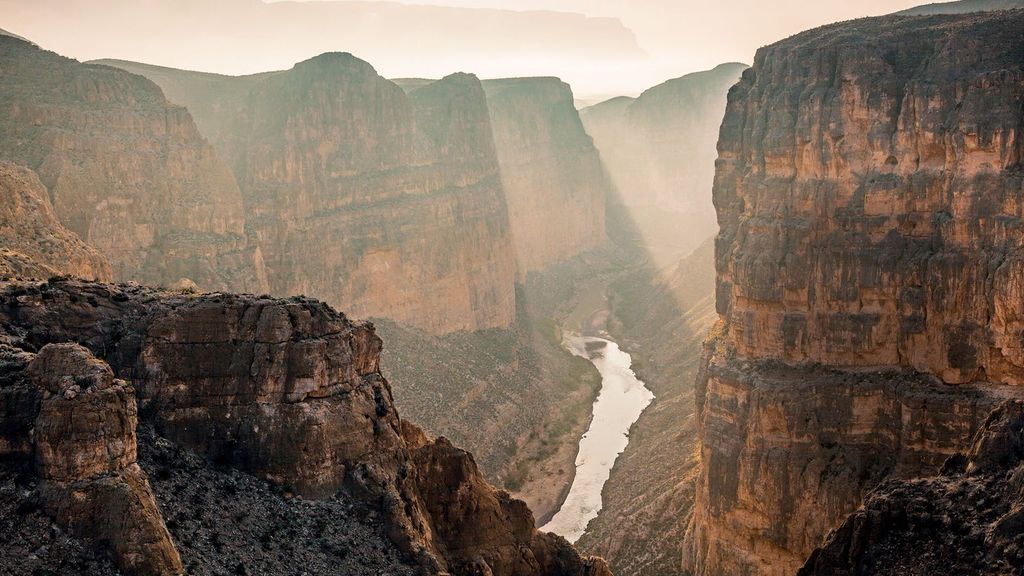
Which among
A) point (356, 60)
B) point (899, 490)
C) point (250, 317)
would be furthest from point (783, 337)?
point (356, 60)

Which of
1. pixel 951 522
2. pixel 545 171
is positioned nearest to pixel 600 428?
pixel 951 522

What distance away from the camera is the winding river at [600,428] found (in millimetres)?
72812

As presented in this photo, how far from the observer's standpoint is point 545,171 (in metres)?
164

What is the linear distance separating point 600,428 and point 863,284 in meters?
40.6

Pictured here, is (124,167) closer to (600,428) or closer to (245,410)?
(600,428)

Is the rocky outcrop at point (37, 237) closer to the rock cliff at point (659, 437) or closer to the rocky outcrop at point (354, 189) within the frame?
the rocky outcrop at point (354, 189)

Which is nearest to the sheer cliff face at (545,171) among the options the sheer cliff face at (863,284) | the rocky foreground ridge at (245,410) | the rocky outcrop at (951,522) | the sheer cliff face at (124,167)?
the sheer cliff face at (124,167)

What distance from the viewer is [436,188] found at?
350 feet

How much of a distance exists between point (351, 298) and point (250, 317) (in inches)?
2258

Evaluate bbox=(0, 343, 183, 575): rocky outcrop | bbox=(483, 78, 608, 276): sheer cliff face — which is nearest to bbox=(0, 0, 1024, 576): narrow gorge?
bbox=(0, 343, 183, 575): rocky outcrop

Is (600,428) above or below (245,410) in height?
Answer: below

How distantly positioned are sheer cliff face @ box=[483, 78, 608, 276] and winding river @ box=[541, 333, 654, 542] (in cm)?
2745

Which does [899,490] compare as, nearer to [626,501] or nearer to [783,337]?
[783,337]

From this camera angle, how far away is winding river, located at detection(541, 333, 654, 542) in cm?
7281
